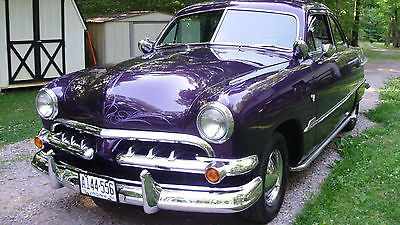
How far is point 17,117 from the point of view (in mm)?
8086

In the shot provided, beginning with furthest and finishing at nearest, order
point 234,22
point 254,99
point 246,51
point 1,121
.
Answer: point 1,121 → point 234,22 → point 246,51 → point 254,99

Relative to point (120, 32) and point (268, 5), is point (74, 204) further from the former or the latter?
point (120, 32)

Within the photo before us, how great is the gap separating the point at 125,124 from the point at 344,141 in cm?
362

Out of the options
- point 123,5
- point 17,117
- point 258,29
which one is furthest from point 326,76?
point 123,5

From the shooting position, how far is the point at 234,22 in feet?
15.4

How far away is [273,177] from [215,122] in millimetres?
878

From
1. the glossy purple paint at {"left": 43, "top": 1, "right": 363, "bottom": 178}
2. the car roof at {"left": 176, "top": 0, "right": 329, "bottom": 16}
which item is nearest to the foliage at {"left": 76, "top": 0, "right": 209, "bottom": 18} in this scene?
the car roof at {"left": 176, "top": 0, "right": 329, "bottom": 16}

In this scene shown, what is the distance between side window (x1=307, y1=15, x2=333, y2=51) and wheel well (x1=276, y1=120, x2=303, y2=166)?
110 centimetres

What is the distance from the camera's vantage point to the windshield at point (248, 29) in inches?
177

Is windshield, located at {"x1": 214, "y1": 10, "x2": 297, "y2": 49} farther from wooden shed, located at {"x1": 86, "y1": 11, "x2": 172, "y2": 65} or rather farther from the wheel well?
wooden shed, located at {"x1": 86, "y1": 11, "x2": 172, "y2": 65}

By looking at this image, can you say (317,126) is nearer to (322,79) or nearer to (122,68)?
(322,79)

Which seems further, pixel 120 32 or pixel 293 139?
pixel 120 32

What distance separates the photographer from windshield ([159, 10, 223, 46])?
4789 mm

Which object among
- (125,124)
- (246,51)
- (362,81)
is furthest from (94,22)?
(125,124)
